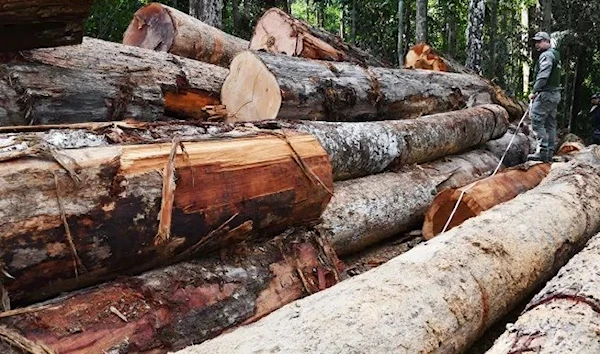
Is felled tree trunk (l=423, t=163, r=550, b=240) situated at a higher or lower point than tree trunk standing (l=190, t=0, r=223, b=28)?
lower

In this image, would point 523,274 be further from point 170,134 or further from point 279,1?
point 279,1

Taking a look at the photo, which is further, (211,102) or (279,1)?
(279,1)

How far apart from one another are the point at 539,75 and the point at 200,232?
19.7 ft

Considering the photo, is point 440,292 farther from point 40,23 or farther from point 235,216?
point 40,23

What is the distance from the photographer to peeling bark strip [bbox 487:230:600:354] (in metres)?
2.23

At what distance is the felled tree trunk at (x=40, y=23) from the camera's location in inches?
129

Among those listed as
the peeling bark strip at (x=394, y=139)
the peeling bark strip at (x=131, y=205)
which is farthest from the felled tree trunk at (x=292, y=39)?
the peeling bark strip at (x=131, y=205)

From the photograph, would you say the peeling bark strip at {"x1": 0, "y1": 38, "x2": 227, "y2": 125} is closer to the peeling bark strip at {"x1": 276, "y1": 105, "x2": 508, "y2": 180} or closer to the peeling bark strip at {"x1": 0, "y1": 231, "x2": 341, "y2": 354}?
the peeling bark strip at {"x1": 276, "y1": 105, "x2": 508, "y2": 180}

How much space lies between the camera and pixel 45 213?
7.11 ft

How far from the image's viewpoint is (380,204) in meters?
4.57

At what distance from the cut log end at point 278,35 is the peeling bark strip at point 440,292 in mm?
3734

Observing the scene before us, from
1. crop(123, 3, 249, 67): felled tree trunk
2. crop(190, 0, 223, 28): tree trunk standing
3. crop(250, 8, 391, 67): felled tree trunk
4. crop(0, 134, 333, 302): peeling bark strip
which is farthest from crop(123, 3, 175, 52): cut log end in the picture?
crop(0, 134, 333, 302): peeling bark strip

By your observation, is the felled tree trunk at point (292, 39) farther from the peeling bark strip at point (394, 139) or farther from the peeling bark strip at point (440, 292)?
the peeling bark strip at point (440, 292)

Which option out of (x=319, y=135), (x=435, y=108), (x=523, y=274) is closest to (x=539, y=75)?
(x=435, y=108)
